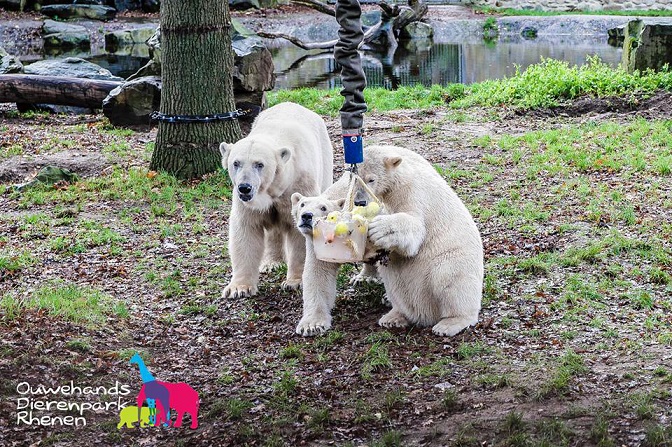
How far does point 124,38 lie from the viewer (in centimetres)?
2447

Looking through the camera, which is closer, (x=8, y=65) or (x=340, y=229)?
(x=340, y=229)

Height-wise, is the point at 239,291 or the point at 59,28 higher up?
the point at 59,28

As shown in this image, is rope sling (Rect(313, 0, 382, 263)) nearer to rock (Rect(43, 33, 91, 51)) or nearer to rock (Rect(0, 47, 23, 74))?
rock (Rect(0, 47, 23, 74))

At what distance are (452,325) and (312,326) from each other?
2.67 ft

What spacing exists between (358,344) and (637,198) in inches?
143

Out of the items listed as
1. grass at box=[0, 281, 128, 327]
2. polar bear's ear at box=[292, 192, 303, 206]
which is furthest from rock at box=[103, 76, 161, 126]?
polar bear's ear at box=[292, 192, 303, 206]

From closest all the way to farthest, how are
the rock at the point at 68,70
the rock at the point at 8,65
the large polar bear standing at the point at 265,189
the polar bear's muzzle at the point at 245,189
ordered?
the polar bear's muzzle at the point at 245,189
the large polar bear standing at the point at 265,189
the rock at the point at 68,70
the rock at the point at 8,65

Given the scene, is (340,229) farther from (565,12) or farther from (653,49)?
(565,12)

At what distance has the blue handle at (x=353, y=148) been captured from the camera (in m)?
4.46

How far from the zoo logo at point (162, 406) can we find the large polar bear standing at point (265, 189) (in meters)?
1.77

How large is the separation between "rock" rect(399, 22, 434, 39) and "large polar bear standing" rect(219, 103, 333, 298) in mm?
19407

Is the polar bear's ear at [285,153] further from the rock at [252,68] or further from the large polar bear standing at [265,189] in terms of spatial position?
the rock at [252,68]

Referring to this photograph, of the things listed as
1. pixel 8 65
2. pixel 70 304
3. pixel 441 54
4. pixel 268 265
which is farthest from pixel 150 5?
pixel 70 304

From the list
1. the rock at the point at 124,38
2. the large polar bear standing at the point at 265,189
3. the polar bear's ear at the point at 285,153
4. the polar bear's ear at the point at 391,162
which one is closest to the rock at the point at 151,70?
the large polar bear standing at the point at 265,189
